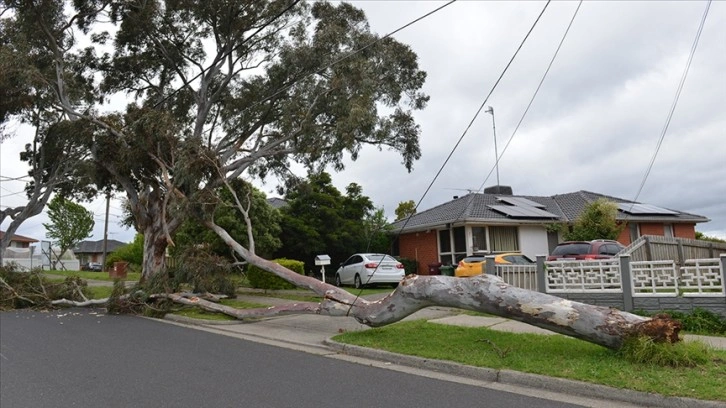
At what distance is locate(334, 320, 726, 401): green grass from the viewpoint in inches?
229

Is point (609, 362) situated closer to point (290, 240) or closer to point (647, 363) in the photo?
point (647, 363)

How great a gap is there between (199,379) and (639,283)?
27.0 feet

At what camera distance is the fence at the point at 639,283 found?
934 cm

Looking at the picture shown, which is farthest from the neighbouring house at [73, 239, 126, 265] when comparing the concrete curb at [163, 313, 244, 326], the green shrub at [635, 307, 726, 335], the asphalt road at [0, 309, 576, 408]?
the green shrub at [635, 307, 726, 335]

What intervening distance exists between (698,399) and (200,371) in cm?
623

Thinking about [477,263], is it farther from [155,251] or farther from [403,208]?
[403,208]

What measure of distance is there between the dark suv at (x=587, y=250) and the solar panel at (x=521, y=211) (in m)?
6.23

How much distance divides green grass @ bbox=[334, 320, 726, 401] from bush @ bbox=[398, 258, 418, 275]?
1423 cm

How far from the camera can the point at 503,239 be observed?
2380 cm

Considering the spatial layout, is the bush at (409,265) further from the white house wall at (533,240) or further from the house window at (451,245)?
the white house wall at (533,240)

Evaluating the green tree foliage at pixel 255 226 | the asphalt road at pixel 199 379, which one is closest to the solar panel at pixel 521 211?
the green tree foliage at pixel 255 226

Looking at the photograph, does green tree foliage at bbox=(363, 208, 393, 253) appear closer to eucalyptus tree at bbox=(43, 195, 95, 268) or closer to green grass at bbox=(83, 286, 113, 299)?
green grass at bbox=(83, 286, 113, 299)

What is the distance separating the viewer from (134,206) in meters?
19.2

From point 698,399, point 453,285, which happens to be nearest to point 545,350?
point 453,285
